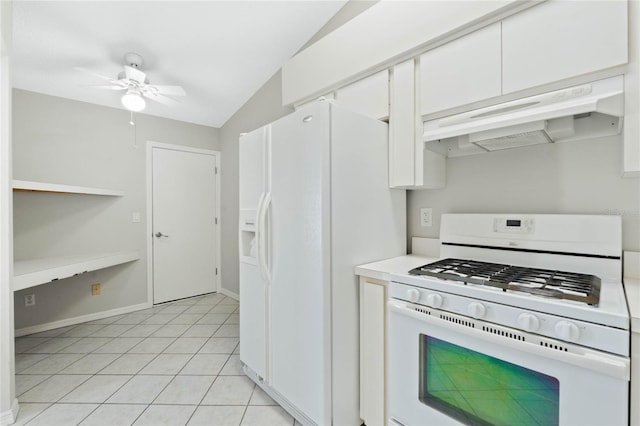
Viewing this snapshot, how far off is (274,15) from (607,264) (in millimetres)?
2824

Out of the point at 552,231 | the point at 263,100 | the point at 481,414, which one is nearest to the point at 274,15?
the point at 263,100

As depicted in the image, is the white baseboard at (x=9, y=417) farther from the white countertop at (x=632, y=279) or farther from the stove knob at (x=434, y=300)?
the white countertop at (x=632, y=279)

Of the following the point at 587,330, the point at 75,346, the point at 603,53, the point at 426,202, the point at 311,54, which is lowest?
the point at 75,346

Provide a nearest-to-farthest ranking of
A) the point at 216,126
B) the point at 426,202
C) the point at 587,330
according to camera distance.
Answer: the point at 587,330
the point at 426,202
the point at 216,126

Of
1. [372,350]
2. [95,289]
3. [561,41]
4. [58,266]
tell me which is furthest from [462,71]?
A: [95,289]

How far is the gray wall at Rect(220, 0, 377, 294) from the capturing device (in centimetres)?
332

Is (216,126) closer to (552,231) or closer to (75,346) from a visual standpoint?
(75,346)

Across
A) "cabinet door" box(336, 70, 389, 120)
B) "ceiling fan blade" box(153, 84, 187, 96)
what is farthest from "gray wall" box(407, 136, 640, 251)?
"ceiling fan blade" box(153, 84, 187, 96)

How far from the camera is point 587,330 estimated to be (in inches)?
34.8

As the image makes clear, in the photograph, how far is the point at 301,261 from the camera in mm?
1570

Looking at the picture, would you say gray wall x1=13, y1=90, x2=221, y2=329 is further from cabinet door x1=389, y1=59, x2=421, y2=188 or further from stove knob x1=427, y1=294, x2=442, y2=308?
stove knob x1=427, y1=294, x2=442, y2=308

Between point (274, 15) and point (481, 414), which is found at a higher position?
point (274, 15)

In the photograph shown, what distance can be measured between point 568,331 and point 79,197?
4.18 meters

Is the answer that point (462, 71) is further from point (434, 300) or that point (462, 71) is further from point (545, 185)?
point (434, 300)
